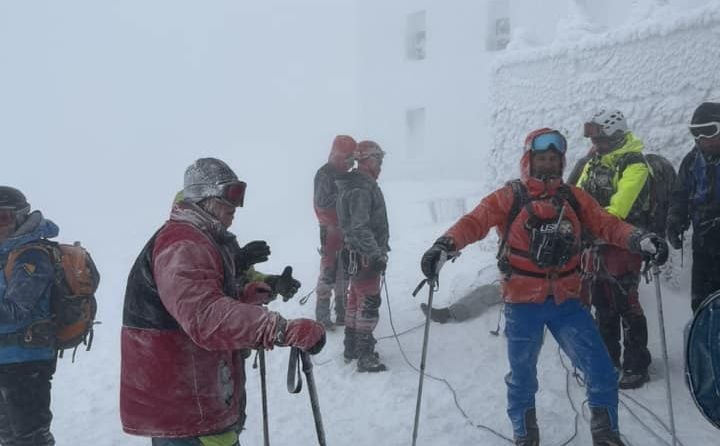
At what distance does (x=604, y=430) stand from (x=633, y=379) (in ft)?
4.51

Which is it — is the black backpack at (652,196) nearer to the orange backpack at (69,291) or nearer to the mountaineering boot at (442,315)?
the mountaineering boot at (442,315)

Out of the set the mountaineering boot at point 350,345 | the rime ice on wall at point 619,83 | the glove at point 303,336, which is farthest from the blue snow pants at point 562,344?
the rime ice on wall at point 619,83

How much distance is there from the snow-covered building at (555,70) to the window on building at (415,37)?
0.75 meters

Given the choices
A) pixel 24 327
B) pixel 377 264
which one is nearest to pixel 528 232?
pixel 377 264

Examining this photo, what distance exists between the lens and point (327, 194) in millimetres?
6867

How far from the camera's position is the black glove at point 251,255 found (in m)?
3.25

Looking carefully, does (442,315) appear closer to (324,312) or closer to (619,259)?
(324,312)

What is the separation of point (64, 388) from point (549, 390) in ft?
17.8

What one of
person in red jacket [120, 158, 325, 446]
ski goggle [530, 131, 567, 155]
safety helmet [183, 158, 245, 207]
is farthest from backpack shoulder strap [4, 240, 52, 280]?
ski goggle [530, 131, 567, 155]

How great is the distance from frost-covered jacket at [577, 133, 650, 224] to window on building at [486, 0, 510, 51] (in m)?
12.5

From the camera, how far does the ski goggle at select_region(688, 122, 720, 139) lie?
167 inches

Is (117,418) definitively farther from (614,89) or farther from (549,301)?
(614,89)

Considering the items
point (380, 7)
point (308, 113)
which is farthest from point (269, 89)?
point (380, 7)

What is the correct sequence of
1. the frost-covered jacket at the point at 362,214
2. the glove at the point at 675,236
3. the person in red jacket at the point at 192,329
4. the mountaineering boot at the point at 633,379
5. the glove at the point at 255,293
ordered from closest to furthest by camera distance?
1. the person in red jacket at the point at 192,329
2. the glove at the point at 255,293
3. the glove at the point at 675,236
4. the mountaineering boot at the point at 633,379
5. the frost-covered jacket at the point at 362,214
